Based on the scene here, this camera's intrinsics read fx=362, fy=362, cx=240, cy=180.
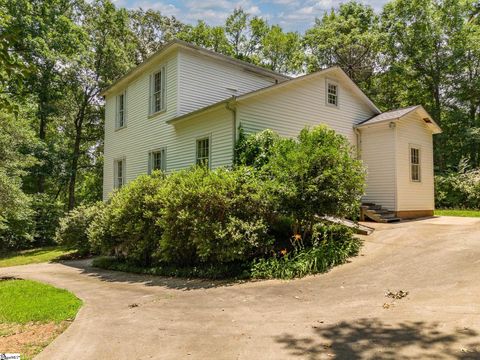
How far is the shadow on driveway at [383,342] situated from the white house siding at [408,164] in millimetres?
11187

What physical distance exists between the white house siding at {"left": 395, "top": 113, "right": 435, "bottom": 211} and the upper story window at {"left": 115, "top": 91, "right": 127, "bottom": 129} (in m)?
13.3

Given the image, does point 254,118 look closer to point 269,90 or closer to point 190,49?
point 269,90

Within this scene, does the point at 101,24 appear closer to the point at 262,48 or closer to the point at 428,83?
the point at 262,48

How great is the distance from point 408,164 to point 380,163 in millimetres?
1179

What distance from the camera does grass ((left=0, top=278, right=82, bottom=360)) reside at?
4938mm

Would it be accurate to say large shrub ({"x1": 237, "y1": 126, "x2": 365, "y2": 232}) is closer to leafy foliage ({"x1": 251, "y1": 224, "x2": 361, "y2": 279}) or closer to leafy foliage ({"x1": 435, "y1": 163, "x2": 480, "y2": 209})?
leafy foliage ({"x1": 251, "y1": 224, "x2": 361, "y2": 279})

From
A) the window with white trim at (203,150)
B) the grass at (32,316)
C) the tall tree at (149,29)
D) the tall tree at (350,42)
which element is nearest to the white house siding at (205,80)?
the window with white trim at (203,150)

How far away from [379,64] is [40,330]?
31.4m

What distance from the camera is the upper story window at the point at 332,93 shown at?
→ 16062mm

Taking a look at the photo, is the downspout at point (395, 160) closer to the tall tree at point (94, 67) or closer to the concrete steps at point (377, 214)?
the concrete steps at point (377, 214)

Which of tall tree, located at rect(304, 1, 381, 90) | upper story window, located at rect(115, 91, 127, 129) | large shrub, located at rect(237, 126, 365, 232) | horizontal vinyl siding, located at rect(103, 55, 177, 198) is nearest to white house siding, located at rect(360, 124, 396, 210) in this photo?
large shrub, located at rect(237, 126, 365, 232)

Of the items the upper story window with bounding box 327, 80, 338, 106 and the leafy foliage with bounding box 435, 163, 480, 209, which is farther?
the leafy foliage with bounding box 435, 163, 480, 209

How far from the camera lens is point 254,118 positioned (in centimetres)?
1299

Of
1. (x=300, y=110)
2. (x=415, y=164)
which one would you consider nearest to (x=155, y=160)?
(x=300, y=110)
